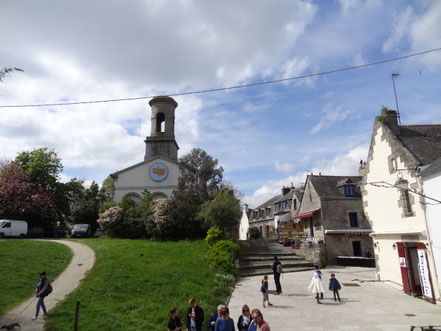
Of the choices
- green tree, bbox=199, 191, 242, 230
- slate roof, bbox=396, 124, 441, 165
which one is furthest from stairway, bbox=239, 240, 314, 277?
slate roof, bbox=396, 124, 441, 165

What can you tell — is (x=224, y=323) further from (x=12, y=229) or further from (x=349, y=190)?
(x=12, y=229)

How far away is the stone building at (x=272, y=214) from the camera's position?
36281 mm

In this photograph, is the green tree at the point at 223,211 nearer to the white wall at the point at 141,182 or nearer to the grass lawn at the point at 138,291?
the grass lawn at the point at 138,291

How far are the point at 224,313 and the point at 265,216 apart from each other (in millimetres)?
37217

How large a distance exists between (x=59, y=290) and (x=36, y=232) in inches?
880

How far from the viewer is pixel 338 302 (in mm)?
11445

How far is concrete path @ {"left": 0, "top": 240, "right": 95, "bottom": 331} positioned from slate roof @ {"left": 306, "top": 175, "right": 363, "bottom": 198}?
19.9 metres

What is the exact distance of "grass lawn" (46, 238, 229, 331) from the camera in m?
8.52

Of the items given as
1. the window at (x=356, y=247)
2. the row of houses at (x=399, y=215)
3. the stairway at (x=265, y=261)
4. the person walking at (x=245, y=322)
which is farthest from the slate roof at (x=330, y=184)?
the person walking at (x=245, y=322)

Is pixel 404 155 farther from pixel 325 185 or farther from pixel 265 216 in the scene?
pixel 265 216

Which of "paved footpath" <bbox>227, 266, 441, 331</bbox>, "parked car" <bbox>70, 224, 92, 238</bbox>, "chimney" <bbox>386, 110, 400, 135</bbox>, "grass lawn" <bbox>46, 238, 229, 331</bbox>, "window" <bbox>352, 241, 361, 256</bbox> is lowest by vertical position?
"paved footpath" <bbox>227, 266, 441, 331</bbox>

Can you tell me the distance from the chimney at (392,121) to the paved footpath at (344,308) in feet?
27.2

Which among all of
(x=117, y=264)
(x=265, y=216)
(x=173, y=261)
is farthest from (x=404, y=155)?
(x=265, y=216)

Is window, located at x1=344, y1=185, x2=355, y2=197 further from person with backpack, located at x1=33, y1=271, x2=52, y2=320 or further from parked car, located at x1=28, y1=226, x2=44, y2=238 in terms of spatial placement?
parked car, located at x1=28, y1=226, x2=44, y2=238
